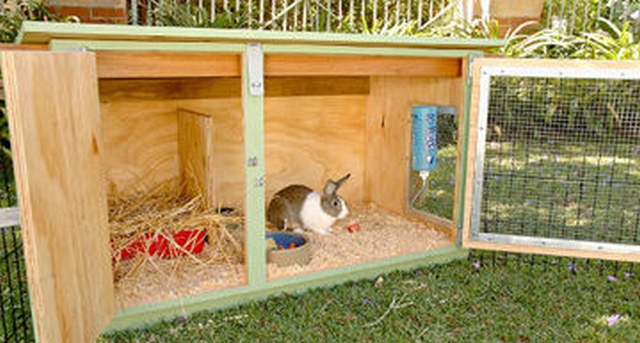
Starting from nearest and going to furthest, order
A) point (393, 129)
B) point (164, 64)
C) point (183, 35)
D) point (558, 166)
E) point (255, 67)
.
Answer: point (183, 35), point (164, 64), point (255, 67), point (393, 129), point (558, 166)

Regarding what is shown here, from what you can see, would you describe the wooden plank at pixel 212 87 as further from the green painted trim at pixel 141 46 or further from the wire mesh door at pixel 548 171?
the green painted trim at pixel 141 46

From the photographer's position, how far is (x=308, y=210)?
155 inches

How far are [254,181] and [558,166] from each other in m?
3.74

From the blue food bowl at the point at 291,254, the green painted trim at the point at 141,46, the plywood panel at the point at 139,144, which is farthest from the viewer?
the plywood panel at the point at 139,144

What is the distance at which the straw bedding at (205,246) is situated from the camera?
9.77 feet

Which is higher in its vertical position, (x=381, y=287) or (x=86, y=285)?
(x=86, y=285)

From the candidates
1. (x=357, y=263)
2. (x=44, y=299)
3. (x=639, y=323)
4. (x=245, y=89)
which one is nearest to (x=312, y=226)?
(x=357, y=263)

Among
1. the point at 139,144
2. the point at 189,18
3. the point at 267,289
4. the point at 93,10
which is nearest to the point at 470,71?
the point at 267,289

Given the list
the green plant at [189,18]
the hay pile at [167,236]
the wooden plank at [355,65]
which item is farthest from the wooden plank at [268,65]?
the green plant at [189,18]

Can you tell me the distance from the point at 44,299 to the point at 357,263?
188cm

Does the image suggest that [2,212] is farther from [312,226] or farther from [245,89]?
[312,226]

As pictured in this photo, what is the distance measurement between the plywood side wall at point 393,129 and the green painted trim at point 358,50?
0.50 meters

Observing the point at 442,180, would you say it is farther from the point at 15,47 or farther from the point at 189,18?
the point at 15,47

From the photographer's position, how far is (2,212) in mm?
2020
